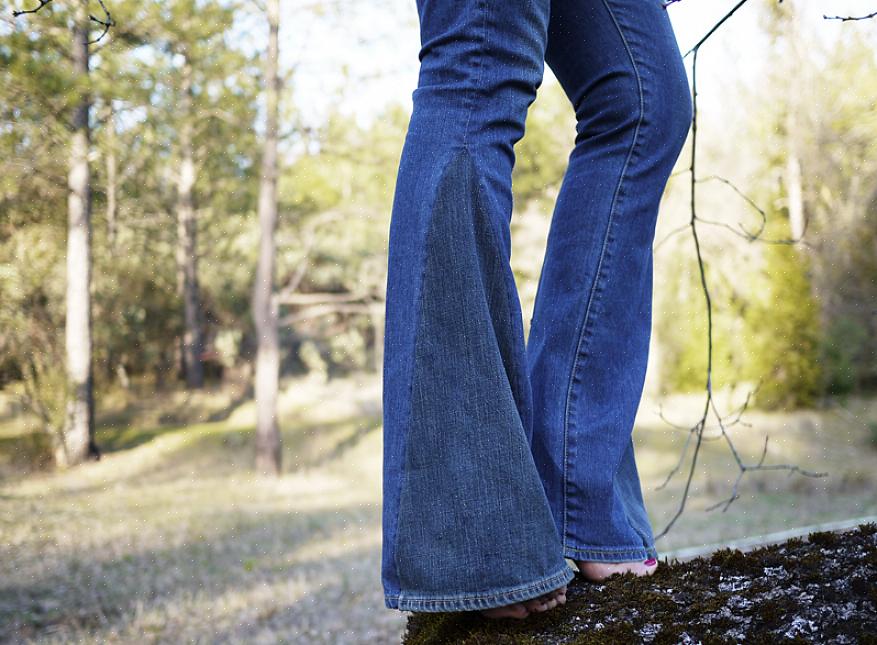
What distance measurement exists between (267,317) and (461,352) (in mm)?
7474

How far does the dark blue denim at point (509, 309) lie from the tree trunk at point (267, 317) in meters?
6.86

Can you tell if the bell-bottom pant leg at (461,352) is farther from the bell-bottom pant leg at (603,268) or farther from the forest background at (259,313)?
the forest background at (259,313)

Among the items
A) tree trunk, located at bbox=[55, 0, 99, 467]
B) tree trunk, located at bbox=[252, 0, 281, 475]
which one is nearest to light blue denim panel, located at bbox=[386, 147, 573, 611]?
tree trunk, located at bbox=[252, 0, 281, 475]

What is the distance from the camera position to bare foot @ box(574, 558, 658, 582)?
34.9 inches

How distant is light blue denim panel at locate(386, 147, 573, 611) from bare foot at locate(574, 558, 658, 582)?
13 centimetres

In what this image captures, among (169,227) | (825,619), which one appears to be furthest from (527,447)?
(169,227)

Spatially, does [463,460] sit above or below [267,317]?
below

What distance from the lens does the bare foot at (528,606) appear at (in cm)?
78

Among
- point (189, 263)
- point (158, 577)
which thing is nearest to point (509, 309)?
point (158, 577)

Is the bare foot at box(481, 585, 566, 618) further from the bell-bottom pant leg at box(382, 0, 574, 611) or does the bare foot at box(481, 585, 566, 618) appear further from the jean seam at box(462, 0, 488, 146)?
the jean seam at box(462, 0, 488, 146)

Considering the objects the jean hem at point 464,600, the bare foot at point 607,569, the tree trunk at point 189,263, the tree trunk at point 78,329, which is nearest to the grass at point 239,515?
the tree trunk at point 78,329

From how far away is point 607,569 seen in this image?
0.89m

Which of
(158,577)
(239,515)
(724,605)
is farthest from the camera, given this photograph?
(239,515)

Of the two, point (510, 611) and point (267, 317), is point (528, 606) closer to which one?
point (510, 611)
